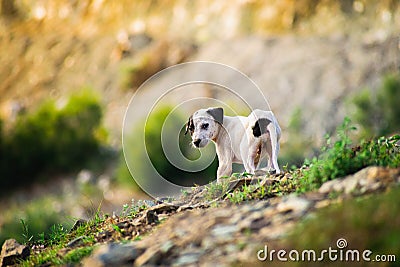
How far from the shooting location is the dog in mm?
5559

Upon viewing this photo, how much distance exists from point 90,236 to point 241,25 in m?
17.5

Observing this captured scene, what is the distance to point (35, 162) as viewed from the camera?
19078mm

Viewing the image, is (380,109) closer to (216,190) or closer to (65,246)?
(216,190)

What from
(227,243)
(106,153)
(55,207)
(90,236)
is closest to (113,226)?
(90,236)

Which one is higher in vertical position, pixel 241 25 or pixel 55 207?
pixel 241 25

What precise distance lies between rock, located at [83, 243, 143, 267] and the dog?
4.32 feet

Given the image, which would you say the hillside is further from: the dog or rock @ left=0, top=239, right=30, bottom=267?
the dog

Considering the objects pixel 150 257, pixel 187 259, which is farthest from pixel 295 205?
pixel 150 257

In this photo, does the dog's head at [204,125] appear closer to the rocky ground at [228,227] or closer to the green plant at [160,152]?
the green plant at [160,152]

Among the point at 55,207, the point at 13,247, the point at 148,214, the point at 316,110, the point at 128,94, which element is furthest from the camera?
the point at 128,94

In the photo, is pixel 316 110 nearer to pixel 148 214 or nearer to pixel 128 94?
pixel 128 94

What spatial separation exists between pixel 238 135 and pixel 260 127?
225mm

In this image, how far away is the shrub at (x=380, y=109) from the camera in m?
17.0

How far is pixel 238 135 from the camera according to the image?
5703 mm
